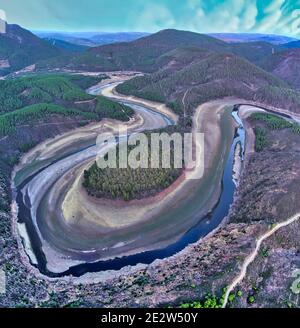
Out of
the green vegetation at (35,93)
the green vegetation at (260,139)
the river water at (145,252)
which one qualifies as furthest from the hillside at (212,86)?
the river water at (145,252)

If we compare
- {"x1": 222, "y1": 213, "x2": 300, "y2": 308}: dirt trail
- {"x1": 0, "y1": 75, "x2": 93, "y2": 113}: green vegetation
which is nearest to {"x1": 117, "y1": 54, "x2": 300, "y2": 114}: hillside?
{"x1": 0, "y1": 75, "x2": 93, "y2": 113}: green vegetation

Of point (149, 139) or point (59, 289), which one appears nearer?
point (59, 289)

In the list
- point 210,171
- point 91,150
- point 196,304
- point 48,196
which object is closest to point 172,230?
point 196,304

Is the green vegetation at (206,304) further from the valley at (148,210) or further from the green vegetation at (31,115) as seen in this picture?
the green vegetation at (31,115)

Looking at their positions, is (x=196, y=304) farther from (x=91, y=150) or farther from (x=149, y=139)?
(x=91, y=150)

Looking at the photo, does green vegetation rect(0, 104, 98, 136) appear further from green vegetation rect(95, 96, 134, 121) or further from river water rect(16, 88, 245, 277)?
river water rect(16, 88, 245, 277)
